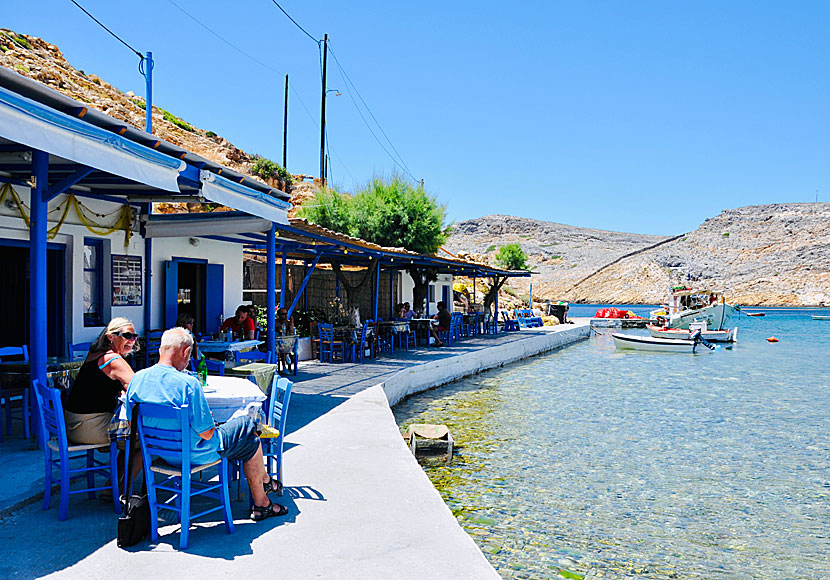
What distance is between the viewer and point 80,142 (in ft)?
14.9

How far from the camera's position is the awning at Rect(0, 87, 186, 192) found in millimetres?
3953

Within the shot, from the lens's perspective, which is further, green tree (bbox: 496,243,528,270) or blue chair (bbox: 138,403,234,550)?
green tree (bbox: 496,243,528,270)

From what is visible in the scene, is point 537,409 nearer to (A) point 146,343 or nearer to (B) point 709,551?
(B) point 709,551

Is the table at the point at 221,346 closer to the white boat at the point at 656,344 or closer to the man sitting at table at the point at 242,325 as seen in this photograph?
the man sitting at table at the point at 242,325

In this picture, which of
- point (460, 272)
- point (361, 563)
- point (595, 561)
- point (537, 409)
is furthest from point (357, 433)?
point (460, 272)

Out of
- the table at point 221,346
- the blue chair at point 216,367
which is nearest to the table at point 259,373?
the blue chair at point 216,367

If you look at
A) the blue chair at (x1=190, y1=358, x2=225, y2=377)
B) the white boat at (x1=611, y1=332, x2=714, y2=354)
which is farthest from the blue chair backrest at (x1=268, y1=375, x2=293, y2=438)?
the white boat at (x1=611, y1=332, x2=714, y2=354)

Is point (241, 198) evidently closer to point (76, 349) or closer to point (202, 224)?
point (202, 224)

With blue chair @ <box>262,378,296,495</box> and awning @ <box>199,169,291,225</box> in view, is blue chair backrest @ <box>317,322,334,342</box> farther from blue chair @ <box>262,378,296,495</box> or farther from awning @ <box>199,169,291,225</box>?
blue chair @ <box>262,378,296,495</box>

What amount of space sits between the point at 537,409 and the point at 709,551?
6.34 metres

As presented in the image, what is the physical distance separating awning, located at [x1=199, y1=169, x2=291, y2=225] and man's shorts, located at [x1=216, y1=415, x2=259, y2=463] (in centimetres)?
325

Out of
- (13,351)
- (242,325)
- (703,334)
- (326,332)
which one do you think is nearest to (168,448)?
(13,351)

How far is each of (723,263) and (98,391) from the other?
122464 mm

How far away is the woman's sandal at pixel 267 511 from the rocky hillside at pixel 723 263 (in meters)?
106
